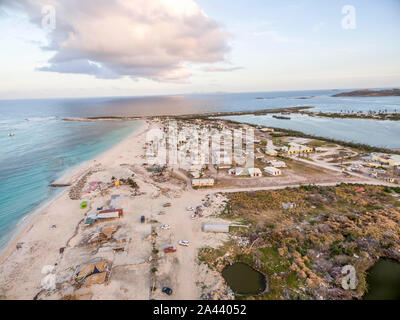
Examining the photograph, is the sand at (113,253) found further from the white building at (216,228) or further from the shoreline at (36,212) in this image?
the white building at (216,228)

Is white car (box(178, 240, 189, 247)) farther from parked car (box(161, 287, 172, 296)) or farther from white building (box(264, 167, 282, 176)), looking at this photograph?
white building (box(264, 167, 282, 176))

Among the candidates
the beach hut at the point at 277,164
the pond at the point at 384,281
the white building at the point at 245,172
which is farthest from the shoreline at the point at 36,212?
the beach hut at the point at 277,164

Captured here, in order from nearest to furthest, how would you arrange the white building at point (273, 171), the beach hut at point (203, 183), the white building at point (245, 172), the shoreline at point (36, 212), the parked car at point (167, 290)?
the parked car at point (167, 290) < the shoreline at point (36, 212) < the beach hut at point (203, 183) < the white building at point (245, 172) < the white building at point (273, 171)

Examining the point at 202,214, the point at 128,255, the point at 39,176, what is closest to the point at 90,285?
the point at 128,255

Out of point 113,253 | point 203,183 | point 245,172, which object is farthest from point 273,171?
point 113,253

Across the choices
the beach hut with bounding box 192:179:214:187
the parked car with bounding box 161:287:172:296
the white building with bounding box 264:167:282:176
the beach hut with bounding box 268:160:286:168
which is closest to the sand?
the parked car with bounding box 161:287:172:296

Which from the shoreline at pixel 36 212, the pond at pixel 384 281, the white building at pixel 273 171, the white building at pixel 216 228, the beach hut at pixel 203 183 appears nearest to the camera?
the pond at pixel 384 281

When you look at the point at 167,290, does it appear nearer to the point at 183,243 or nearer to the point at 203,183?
the point at 183,243
